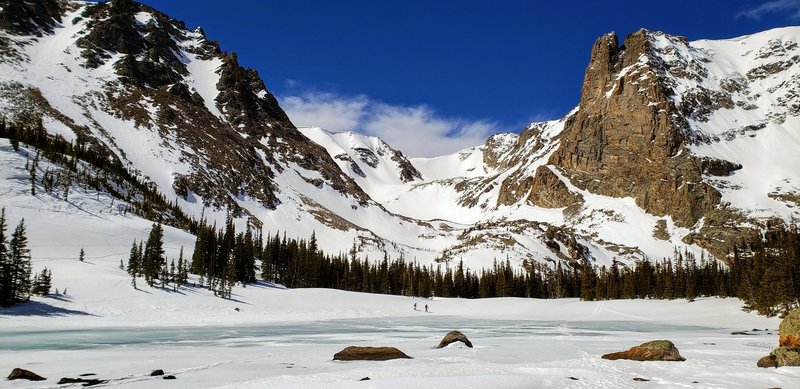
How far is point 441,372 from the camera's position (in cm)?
1589

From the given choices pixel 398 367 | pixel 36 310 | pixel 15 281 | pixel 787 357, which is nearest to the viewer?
pixel 398 367

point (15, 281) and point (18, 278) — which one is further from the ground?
point (18, 278)

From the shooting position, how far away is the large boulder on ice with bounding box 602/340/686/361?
19.2 metres

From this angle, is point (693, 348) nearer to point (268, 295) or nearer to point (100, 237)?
point (268, 295)

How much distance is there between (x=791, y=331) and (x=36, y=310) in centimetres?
5315

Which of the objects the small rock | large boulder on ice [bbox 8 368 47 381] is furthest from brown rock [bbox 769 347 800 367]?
large boulder on ice [bbox 8 368 47 381]

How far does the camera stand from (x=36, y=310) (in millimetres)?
44719

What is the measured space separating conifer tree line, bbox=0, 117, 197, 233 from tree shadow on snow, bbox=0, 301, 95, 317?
2107 inches

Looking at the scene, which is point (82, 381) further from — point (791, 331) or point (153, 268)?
point (153, 268)

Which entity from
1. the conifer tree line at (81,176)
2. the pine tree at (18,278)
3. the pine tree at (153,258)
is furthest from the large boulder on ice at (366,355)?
the conifer tree line at (81,176)

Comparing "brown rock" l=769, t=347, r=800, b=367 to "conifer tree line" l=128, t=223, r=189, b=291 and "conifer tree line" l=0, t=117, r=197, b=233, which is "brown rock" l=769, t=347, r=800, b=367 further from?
"conifer tree line" l=0, t=117, r=197, b=233

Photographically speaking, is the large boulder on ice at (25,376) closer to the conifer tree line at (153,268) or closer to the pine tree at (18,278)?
the pine tree at (18,278)

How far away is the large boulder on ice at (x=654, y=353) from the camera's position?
19.2m

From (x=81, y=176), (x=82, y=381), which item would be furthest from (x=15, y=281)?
(x=81, y=176)
